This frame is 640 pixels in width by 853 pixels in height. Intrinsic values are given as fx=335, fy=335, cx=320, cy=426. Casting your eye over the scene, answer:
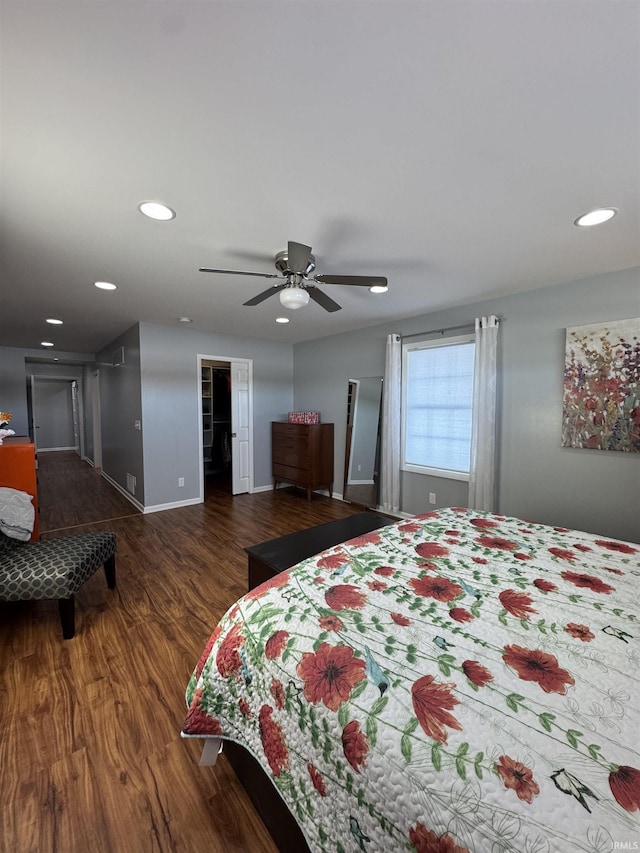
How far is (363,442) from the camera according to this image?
183 inches

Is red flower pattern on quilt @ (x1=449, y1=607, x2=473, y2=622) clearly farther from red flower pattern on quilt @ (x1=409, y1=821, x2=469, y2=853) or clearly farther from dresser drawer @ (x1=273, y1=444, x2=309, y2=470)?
dresser drawer @ (x1=273, y1=444, x2=309, y2=470)

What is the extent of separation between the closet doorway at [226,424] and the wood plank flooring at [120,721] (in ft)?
7.27

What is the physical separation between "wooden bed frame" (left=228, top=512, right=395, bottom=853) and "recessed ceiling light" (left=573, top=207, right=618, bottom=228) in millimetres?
2133

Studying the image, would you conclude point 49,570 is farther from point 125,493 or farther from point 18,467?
point 125,493

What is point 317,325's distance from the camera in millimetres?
4426

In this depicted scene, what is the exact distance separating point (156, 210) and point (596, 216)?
2392 mm

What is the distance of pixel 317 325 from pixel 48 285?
9.12ft

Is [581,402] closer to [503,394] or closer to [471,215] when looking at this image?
[503,394]

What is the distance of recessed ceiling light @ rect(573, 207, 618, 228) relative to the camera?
1.79m

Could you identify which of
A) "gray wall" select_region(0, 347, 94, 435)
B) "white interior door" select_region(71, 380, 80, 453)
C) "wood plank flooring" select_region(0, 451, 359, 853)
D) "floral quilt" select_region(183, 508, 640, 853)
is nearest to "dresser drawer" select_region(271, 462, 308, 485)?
"wood plank flooring" select_region(0, 451, 359, 853)

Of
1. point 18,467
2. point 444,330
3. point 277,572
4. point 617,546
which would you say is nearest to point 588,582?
point 617,546

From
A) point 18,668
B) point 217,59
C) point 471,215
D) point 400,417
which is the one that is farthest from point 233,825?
point 400,417

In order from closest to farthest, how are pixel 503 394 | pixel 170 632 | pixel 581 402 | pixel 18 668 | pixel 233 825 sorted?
pixel 233 825 → pixel 18 668 → pixel 170 632 → pixel 581 402 → pixel 503 394

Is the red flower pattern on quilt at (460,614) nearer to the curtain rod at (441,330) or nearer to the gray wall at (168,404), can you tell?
the curtain rod at (441,330)
